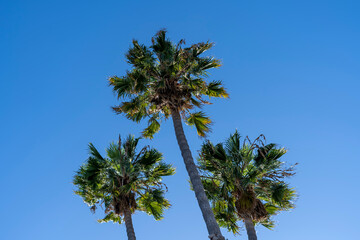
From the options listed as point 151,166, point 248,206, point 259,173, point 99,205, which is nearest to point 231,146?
point 259,173

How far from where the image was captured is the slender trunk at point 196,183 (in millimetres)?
10256

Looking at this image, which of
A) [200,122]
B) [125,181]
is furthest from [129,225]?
[200,122]

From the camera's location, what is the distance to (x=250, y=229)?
498 inches

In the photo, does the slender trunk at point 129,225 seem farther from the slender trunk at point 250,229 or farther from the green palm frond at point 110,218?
the slender trunk at point 250,229

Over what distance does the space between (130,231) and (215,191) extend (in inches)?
145

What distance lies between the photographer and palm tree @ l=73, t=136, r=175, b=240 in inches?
540

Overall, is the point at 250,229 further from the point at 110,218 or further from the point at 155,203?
the point at 110,218

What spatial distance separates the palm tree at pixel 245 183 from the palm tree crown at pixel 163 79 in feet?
4.70

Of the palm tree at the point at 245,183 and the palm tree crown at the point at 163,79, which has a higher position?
the palm tree crown at the point at 163,79

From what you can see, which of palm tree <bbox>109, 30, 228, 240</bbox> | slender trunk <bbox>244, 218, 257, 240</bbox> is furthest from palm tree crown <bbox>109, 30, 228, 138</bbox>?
slender trunk <bbox>244, 218, 257, 240</bbox>

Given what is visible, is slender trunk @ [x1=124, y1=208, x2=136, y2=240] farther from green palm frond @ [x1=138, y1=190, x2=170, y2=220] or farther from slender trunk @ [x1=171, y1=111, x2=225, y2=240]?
slender trunk @ [x1=171, y1=111, x2=225, y2=240]

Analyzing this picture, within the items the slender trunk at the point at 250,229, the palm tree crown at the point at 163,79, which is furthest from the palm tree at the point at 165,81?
the slender trunk at the point at 250,229

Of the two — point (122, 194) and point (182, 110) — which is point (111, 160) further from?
point (182, 110)

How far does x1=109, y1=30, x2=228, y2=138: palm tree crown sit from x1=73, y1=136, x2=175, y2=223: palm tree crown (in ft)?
5.67
